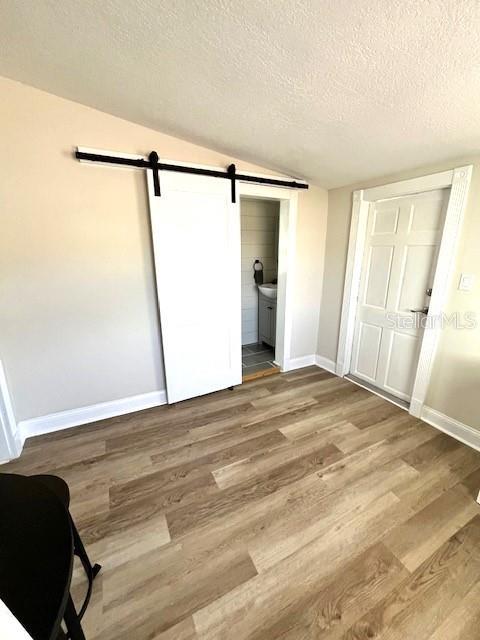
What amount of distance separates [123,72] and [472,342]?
2.92 metres

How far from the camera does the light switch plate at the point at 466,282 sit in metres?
1.94

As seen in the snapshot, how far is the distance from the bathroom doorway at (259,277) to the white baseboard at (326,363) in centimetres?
58

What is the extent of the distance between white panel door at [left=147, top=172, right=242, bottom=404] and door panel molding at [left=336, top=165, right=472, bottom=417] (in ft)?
4.03

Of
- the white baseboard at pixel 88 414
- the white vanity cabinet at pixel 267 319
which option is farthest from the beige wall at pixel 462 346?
the white baseboard at pixel 88 414

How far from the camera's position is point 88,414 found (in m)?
2.30

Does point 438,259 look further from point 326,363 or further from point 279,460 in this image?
point 279,460

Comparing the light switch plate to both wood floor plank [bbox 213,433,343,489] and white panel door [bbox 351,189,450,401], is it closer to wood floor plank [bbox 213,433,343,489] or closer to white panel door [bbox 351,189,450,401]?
white panel door [bbox 351,189,450,401]

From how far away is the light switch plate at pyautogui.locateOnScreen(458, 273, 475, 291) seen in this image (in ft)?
6.36

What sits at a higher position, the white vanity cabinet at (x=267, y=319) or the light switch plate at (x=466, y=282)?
the light switch plate at (x=466, y=282)

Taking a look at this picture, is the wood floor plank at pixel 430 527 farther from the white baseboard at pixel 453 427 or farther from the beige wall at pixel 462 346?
the beige wall at pixel 462 346

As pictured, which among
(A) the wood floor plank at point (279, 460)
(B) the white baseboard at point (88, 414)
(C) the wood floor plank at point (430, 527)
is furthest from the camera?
(B) the white baseboard at point (88, 414)

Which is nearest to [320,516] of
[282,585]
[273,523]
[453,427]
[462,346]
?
[273,523]

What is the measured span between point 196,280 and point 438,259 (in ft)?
6.57

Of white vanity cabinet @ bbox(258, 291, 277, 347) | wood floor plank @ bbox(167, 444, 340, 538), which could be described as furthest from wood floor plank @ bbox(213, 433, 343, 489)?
white vanity cabinet @ bbox(258, 291, 277, 347)
